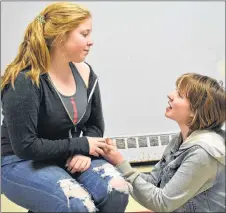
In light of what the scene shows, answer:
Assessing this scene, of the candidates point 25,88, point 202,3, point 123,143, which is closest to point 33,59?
point 25,88

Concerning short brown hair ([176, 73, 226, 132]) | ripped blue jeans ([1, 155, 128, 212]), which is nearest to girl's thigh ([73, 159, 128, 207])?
ripped blue jeans ([1, 155, 128, 212])

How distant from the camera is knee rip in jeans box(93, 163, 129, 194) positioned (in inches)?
30.5

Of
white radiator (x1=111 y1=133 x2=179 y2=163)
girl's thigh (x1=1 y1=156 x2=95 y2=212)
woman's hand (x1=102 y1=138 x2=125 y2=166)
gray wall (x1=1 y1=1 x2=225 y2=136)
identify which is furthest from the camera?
gray wall (x1=1 y1=1 x2=225 y2=136)

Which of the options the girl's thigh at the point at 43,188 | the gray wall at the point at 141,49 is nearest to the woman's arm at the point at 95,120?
the girl's thigh at the point at 43,188

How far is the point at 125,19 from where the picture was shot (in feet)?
4.29

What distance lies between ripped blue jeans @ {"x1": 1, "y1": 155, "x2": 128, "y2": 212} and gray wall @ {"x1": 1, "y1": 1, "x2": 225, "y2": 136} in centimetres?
46

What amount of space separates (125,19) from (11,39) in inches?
16.2

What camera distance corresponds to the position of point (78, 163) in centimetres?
81

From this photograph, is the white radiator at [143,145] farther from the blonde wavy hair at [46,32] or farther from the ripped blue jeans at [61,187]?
the blonde wavy hair at [46,32]

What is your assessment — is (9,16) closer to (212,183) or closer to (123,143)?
(123,143)

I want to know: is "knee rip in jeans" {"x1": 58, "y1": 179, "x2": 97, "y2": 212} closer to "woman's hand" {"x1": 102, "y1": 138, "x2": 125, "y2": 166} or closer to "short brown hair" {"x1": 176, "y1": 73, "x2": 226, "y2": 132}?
"woman's hand" {"x1": 102, "y1": 138, "x2": 125, "y2": 166}

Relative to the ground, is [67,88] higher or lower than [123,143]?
higher

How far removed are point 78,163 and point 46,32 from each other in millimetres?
305

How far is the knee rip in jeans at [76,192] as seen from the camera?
74cm
